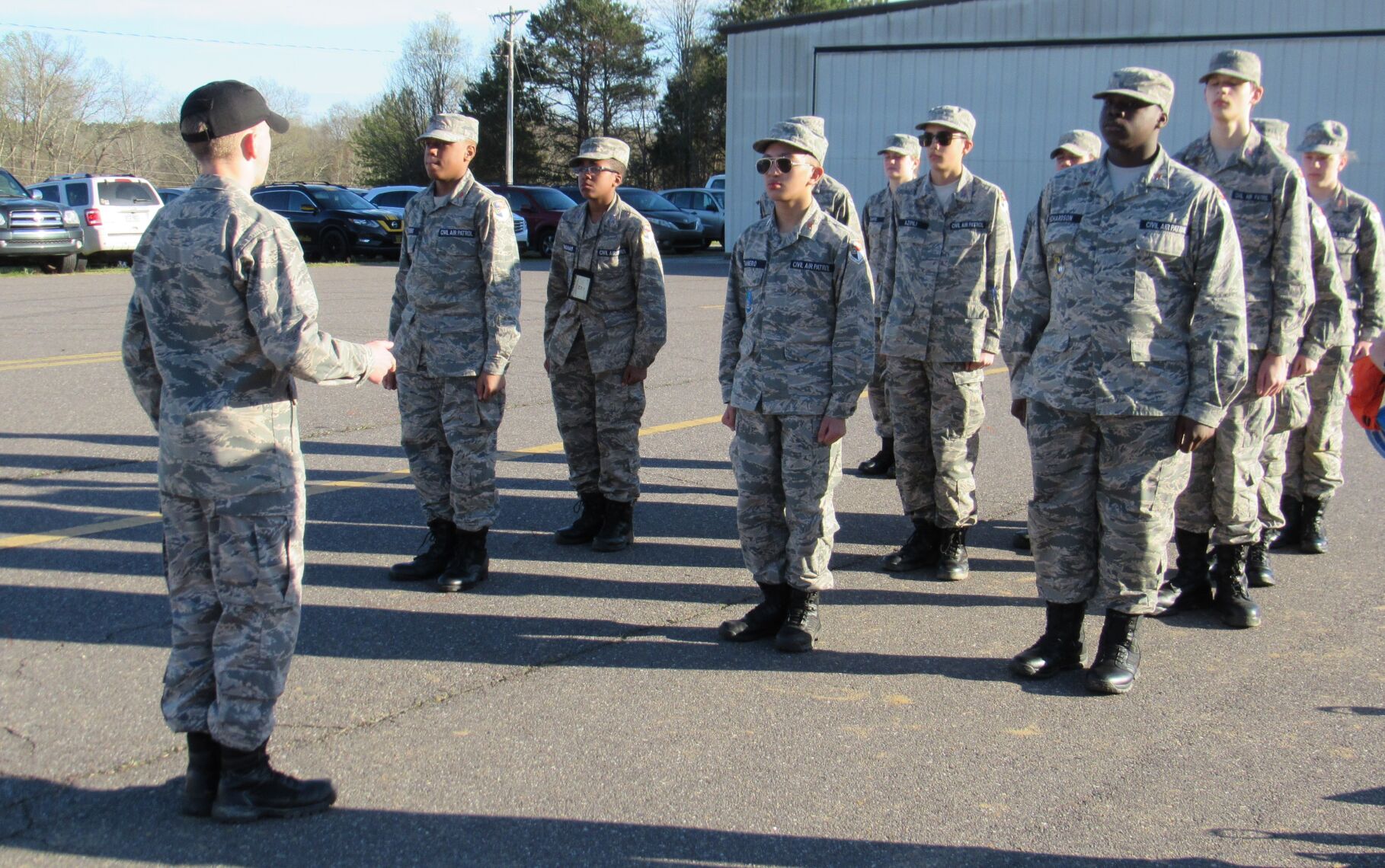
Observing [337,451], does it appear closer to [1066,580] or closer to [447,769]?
[447,769]

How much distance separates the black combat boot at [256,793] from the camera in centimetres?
340

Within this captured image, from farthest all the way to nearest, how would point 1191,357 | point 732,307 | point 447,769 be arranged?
1. point 732,307
2. point 1191,357
3. point 447,769

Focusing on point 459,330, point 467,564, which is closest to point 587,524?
point 467,564

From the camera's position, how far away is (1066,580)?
4.53 meters

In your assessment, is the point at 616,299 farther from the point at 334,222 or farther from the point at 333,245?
the point at 333,245

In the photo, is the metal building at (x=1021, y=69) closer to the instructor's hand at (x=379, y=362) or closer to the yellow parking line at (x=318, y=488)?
the yellow parking line at (x=318, y=488)

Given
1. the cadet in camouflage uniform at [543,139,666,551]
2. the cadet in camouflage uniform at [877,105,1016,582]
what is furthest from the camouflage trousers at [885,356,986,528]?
the cadet in camouflage uniform at [543,139,666,551]

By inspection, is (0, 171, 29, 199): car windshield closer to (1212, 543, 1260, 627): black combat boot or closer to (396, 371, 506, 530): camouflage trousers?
(396, 371, 506, 530): camouflage trousers

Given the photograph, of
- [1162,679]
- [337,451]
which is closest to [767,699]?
[1162,679]

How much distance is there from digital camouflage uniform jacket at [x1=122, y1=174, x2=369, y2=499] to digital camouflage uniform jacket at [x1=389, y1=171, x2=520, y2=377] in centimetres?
194

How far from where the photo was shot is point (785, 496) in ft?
15.8

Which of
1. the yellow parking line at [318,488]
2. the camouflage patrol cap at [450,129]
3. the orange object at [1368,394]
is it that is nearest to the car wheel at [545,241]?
the yellow parking line at [318,488]

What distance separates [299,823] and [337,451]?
4.96m

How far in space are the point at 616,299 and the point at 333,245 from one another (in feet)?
69.5
